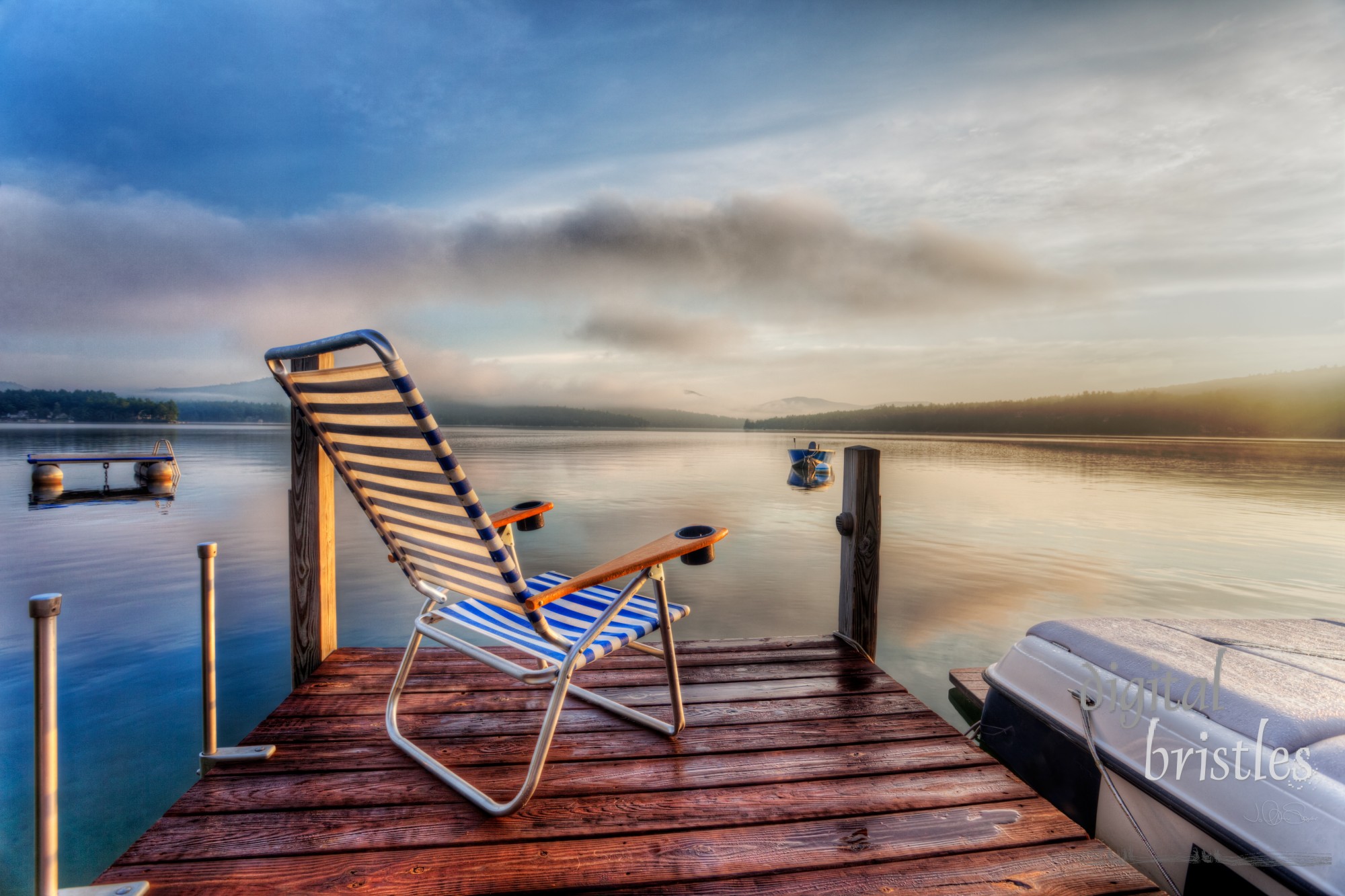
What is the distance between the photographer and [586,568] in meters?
8.00

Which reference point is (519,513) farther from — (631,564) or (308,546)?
(308,546)

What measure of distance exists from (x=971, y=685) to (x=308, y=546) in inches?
157

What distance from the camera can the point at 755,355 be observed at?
4181cm

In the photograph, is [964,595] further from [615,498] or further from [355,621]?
[615,498]

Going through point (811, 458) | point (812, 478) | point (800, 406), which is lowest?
point (812, 478)

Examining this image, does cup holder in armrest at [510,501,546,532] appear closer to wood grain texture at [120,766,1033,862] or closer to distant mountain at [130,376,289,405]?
wood grain texture at [120,766,1033,862]

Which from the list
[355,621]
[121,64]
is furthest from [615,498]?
[121,64]

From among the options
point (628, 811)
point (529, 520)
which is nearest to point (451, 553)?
point (529, 520)

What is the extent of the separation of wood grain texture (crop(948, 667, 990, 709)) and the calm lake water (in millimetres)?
277

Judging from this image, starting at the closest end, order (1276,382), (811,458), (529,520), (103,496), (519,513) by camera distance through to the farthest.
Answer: (519,513)
(529,520)
(103,496)
(811,458)
(1276,382)

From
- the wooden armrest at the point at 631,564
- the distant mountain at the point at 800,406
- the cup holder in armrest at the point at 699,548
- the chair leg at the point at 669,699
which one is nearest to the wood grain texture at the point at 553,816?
the chair leg at the point at 669,699

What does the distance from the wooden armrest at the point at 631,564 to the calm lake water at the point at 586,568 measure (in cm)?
261

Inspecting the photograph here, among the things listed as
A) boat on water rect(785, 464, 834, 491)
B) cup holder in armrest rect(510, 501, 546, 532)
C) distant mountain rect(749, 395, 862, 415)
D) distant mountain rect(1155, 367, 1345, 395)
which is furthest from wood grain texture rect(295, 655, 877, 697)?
distant mountain rect(1155, 367, 1345, 395)

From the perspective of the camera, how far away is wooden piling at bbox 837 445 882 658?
2.87m
